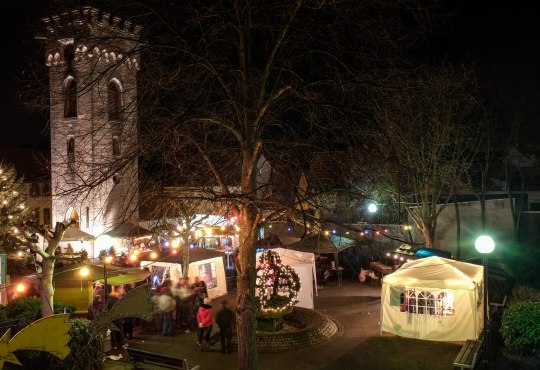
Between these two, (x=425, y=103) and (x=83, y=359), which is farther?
(x=425, y=103)

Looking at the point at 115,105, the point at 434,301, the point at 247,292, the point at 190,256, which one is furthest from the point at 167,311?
the point at 434,301

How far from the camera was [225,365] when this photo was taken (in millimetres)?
12375

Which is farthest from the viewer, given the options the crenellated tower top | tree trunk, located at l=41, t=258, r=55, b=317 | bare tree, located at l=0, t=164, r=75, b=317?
bare tree, located at l=0, t=164, r=75, b=317

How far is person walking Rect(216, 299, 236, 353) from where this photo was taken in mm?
13043

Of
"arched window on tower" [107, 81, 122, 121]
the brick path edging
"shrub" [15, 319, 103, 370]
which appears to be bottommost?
the brick path edging

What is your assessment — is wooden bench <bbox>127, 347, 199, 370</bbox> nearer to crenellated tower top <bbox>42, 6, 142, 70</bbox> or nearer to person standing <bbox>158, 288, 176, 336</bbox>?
person standing <bbox>158, 288, 176, 336</bbox>

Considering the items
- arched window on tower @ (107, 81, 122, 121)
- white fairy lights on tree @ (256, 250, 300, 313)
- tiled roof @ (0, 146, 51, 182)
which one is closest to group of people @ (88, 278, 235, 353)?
white fairy lights on tree @ (256, 250, 300, 313)

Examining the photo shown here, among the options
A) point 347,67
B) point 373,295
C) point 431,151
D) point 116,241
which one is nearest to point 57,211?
point 116,241

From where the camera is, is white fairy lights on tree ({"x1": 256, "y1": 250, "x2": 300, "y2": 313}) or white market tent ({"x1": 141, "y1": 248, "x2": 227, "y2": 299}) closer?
white fairy lights on tree ({"x1": 256, "y1": 250, "x2": 300, "y2": 313})

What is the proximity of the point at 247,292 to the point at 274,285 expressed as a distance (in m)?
5.07

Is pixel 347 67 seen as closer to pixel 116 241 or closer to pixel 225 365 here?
pixel 225 365

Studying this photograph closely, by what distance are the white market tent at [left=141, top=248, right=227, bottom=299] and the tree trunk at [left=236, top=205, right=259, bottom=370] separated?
→ 25.3 ft

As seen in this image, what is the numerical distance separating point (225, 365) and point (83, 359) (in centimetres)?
346

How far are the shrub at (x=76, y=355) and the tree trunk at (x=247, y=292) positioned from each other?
2979mm
